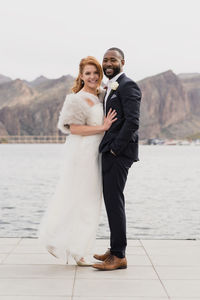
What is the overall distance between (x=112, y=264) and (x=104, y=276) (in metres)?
0.23

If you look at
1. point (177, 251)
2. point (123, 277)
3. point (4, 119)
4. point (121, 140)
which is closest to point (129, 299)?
point (123, 277)

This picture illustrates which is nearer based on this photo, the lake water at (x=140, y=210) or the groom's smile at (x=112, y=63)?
the groom's smile at (x=112, y=63)

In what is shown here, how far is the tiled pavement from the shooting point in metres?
3.56

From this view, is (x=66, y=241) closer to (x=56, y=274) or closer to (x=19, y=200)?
(x=56, y=274)

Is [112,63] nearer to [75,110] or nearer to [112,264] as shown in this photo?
[75,110]

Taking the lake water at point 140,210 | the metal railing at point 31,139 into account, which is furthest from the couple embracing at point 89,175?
the metal railing at point 31,139

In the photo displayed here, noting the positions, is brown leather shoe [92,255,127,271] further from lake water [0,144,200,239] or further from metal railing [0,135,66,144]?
metal railing [0,135,66,144]

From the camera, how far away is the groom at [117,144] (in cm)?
412

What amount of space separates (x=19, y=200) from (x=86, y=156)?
45.4 ft

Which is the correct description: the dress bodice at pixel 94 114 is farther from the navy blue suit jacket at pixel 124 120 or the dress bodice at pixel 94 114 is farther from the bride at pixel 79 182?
the navy blue suit jacket at pixel 124 120

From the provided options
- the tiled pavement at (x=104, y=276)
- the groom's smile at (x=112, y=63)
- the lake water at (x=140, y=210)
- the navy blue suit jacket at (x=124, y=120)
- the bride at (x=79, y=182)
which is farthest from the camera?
the lake water at (x=140, y=210)

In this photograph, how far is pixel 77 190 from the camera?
4391mm

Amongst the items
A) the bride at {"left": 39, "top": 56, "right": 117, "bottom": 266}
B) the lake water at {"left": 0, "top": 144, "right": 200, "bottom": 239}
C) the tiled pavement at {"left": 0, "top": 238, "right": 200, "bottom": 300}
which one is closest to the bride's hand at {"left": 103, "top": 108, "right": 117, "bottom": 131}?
Answer: the bride at {"left": 39, "top": 56, "right": 117, "bottom": 266}

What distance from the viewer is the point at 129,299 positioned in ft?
11.3
